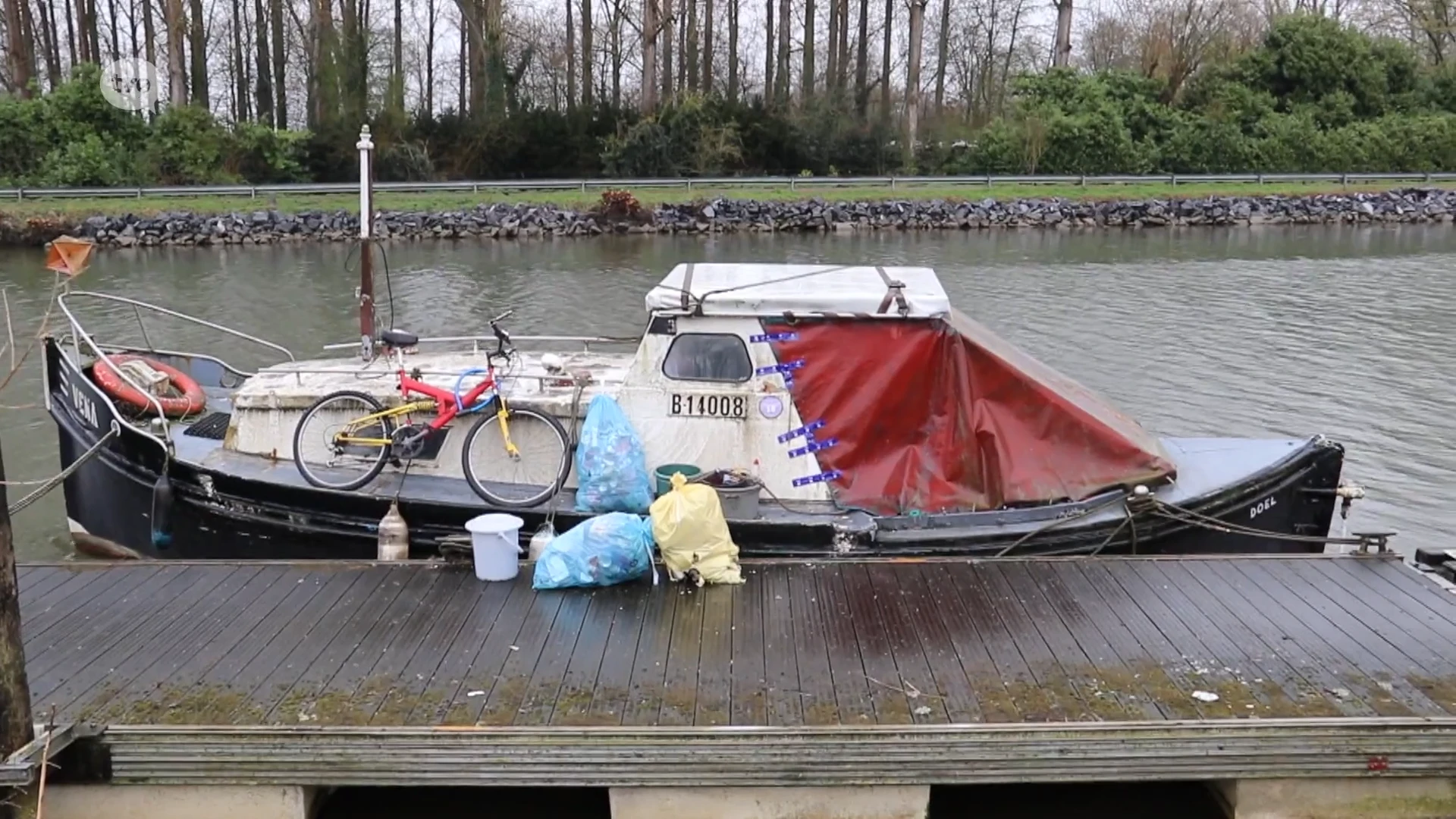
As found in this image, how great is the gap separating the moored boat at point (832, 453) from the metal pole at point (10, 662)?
2.82 m

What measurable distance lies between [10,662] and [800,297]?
455 cm

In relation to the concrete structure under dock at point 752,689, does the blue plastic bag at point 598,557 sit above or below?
above

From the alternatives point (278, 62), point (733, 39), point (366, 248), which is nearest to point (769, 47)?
point (733, 39)

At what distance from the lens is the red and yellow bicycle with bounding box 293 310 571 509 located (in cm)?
753

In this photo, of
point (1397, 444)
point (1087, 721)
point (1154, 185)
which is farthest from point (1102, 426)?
point (1154, 185)

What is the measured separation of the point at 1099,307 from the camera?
2083 centimetres

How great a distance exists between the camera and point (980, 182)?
3672cm

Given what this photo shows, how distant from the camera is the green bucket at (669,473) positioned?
23.6 feet

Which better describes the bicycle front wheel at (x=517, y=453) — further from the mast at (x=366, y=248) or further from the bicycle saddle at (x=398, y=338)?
the mast at (x=366, y=248)

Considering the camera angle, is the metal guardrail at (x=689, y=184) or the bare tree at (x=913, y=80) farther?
the bare tree at (x=913, y=80)

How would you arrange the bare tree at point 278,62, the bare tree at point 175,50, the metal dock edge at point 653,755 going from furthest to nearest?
the bare tree at point 278,62, the bare tree at point 175,50, the metal dock edge at point 653,755

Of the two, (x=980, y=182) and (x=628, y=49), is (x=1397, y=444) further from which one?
(x=628, y=49)

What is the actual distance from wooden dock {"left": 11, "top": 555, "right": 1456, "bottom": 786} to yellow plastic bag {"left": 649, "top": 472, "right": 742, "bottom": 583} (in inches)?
5.0

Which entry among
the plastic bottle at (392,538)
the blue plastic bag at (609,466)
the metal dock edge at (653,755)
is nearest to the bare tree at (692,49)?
the blue plastic bag at (609,466)
